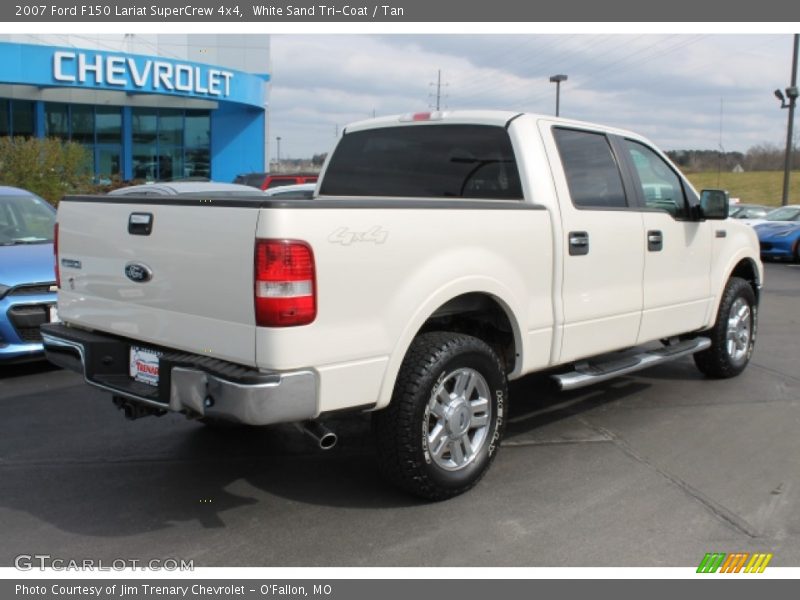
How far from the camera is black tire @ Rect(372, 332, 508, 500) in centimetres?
388

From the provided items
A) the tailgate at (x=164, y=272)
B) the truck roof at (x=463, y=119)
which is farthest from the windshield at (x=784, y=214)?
the tailgate at (x=164, y=272)

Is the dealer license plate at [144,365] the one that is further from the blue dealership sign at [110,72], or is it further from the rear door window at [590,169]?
the blue dealership sign at [110,72]

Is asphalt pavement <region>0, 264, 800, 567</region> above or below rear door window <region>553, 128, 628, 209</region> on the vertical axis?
below

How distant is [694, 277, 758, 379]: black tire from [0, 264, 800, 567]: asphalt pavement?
52 centimetres

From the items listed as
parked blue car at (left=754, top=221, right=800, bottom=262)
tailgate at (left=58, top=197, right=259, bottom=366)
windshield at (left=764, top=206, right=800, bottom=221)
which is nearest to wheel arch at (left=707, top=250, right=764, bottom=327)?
tailgate at (left=58, top=197, right=259, bottom=366)

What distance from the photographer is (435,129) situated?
5.27 meters

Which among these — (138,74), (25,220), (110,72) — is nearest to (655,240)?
(25,220)

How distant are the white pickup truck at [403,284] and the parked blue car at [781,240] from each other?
1428 centimetres

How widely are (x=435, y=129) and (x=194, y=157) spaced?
3273 cm

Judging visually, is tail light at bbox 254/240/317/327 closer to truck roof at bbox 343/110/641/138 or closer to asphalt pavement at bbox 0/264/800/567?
asphalt pavement at bbox 0/264/800/567

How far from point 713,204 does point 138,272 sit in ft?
13.8

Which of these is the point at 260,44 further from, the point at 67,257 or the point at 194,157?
the point at 67,257

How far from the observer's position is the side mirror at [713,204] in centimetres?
594
